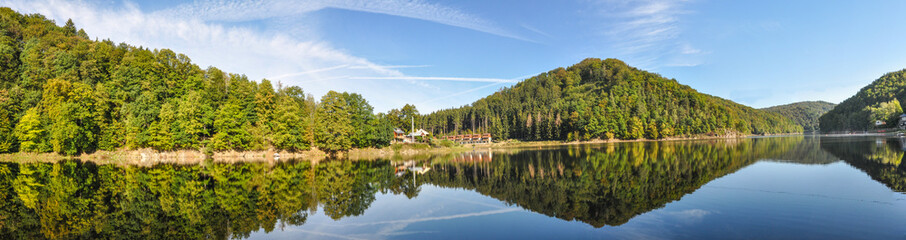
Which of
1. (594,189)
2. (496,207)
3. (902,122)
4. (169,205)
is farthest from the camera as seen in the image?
(902,122)

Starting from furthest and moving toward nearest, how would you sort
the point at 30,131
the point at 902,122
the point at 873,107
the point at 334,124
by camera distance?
the point at 873,107 < the point at 902,122 < the point at 334,124 < the point at 30,131

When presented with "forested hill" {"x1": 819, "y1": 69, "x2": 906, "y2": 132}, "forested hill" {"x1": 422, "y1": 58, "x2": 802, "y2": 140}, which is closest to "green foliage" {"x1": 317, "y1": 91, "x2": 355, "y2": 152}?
"forested hill" {"x1": 422, "y1": 58, "x2": 802, "y2": 140}

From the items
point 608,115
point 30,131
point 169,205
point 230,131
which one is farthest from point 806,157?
point 608,115

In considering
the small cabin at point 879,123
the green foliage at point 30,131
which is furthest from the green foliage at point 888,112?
the green foliage at point 30,131

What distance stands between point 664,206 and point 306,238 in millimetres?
11511

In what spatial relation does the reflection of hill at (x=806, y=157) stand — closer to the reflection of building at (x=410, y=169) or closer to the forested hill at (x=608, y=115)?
the reflection of building at (x=410, y=169)

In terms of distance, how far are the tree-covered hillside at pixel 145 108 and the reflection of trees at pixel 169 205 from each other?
27.1 metres

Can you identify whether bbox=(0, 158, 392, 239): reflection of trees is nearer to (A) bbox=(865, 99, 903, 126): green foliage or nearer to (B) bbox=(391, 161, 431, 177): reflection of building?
(B) bbox=(391, 161, 431, 177): reflection of building

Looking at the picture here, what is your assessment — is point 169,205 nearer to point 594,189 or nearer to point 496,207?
point 496,207

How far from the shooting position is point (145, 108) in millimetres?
50594

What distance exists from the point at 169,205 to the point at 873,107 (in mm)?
154674

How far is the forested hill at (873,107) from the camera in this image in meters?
94.1

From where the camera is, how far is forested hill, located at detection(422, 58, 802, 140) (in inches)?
4309

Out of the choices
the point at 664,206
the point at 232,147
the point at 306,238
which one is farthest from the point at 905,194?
the point at 232,147
